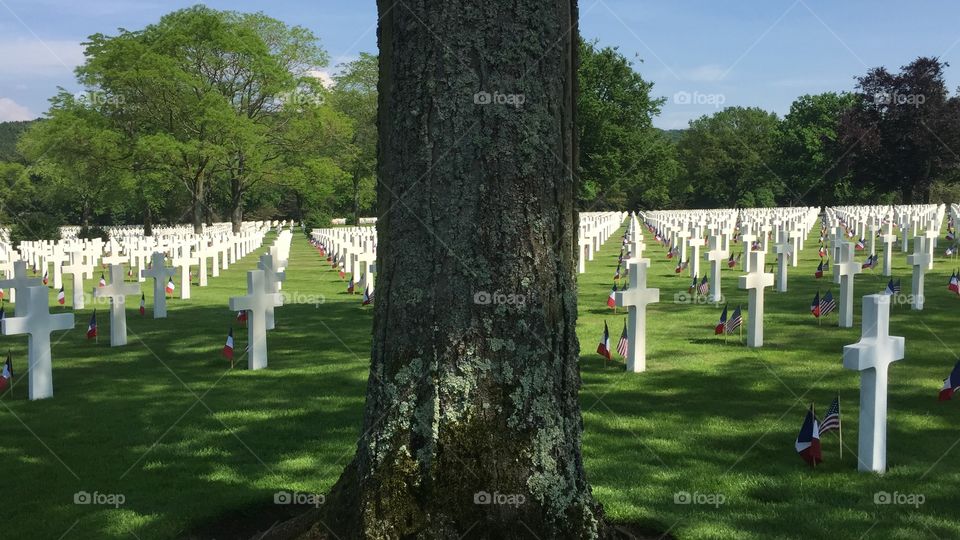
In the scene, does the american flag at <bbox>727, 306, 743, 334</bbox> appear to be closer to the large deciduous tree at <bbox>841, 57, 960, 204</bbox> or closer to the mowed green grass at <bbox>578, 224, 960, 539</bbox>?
the mowed green grass at <bbox>578, 224, 960, 539</bbox>

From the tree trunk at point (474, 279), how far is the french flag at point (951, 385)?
445 centimetres

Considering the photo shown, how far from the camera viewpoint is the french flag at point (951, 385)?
633cm

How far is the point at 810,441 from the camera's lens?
502cm

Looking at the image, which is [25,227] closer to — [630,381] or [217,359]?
[217,359]

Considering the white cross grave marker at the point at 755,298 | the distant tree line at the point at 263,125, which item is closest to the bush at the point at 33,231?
the distant tree line at the point at 263,125

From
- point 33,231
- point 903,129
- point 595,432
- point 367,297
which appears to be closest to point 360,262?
point 367,297


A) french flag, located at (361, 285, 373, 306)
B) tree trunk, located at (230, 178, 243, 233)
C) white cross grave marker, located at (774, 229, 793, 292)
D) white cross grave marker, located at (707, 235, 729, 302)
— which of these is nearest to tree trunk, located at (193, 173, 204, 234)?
tree trunk, located at (230, 178, 243, 233)

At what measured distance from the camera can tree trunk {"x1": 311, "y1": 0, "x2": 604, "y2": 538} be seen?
10.2 feet

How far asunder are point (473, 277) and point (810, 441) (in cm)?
299

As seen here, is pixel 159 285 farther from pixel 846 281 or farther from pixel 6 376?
pixel 846 281

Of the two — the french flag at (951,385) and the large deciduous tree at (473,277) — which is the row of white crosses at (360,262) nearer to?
the french flag at (951,385)

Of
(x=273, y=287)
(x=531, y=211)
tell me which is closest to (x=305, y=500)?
(x=531, y=211)

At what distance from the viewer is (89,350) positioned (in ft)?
32.9

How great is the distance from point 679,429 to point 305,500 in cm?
287
